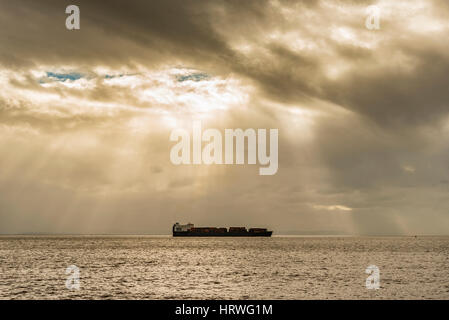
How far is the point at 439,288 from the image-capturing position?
54000 millimetres
